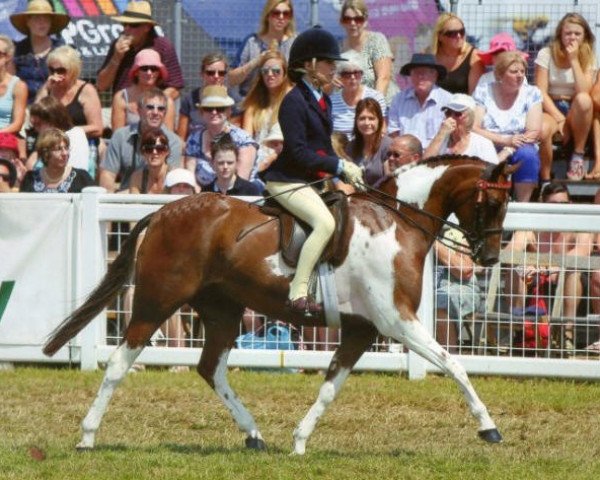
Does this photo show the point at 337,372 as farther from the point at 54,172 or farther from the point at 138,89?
the point at 138,89

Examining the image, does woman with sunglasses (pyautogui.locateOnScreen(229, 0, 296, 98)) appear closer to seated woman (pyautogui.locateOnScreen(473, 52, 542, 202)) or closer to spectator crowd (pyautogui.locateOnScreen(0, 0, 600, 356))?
spectator crowd (pyautogui.locateOnScreen(0, 0, 600, 356))

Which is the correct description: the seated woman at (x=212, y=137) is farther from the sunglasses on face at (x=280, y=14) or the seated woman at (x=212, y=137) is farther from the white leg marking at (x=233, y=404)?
the white leg marking at (x=233, y=404)

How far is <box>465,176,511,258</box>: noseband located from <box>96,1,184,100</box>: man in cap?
6.44 metres

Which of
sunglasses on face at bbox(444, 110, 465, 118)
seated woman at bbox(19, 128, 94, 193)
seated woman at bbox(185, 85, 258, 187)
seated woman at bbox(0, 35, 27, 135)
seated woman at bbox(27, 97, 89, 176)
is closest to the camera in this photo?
sunglasses on face at bbox(444, 110, 465, 118)

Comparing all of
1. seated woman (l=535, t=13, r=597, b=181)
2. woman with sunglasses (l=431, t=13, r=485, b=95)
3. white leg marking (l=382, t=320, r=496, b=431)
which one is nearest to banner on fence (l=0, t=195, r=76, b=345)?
woman with sunglasses (l=431, t=13, r=485, b=95)

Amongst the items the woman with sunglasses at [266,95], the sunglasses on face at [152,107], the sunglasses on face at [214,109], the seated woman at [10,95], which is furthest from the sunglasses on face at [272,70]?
the seated woman at [10,95]

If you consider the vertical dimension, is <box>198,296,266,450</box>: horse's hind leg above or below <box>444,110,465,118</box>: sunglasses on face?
below

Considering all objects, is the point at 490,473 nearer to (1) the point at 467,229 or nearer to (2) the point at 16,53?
(1) the point at 467,229

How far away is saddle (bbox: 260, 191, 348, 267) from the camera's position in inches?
365

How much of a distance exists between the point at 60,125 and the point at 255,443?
18.9 ft

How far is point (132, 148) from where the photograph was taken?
552 inches

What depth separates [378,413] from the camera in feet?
36.0

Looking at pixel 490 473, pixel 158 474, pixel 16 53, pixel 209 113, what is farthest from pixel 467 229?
pixel 16 53

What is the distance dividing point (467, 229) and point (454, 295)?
275cm
